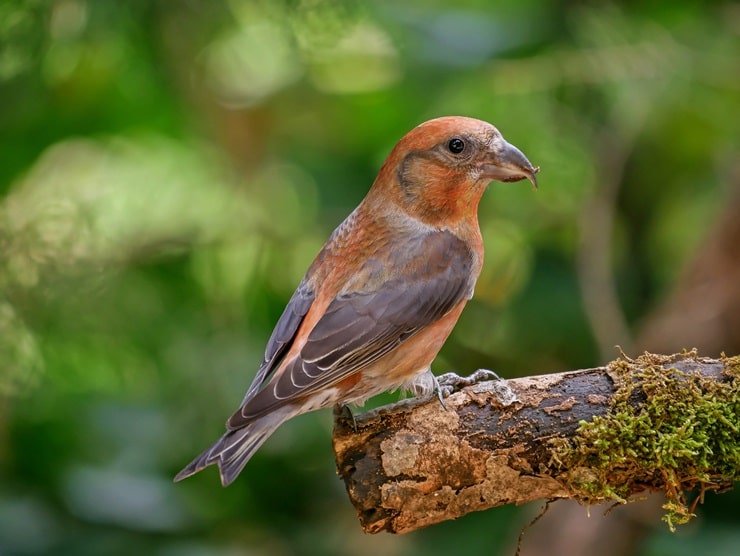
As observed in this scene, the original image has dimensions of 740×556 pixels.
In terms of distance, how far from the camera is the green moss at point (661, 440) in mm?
3074

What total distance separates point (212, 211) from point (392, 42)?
5.18ft

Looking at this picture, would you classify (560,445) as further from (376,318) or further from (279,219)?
(279,219)

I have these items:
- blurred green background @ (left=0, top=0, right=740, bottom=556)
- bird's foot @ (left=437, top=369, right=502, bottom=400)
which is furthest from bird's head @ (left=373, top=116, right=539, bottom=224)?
blurred green background @ (left=0, top=0, right=740, bottom=556)

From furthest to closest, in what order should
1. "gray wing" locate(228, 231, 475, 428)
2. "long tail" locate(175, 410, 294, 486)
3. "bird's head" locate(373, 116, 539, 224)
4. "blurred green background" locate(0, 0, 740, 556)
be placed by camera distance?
1. "blurred green background" locate(0, 0, 740, 556)
2. "bird's head" locate(373, 116, 539, 224)
3. "gray wing" locate(228, 231, 475, 428)
4. "long tail" locate(175, 410, 294, 486)

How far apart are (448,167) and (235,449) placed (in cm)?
151

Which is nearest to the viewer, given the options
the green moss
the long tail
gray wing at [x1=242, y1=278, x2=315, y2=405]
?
the green moss

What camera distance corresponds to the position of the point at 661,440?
121 inches

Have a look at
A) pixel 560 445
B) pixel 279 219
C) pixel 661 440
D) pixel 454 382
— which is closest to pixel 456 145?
pixel 454 382

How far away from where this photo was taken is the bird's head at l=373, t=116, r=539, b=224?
406 centimetres

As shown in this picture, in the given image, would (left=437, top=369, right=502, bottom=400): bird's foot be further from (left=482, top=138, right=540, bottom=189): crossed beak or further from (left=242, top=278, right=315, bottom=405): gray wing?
(left=482, top=138, right=540, bottom=189): crossed beak

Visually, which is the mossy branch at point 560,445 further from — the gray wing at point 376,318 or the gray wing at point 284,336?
the gray wing at point 284,336

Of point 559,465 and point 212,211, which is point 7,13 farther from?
point 559,465

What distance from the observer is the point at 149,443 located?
222 inches

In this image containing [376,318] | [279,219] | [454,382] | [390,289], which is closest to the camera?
[454,382]
